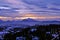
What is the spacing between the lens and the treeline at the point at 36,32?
4.36 meters

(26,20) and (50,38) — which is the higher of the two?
(26,20)

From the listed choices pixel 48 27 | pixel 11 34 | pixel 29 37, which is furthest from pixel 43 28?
pixel 11 34

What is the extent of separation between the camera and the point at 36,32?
4.45 meters

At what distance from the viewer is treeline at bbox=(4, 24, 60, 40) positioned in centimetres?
A: 436

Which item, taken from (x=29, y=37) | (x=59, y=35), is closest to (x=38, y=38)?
(x=29, y=37)

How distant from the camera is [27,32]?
4.56 metres

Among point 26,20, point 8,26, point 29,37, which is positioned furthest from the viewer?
point 26,20

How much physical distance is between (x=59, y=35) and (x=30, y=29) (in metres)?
0.68

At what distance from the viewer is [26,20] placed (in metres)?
5.05

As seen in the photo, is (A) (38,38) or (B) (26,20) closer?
(A) (38,38)

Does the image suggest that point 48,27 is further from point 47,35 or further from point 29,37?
point 29,37

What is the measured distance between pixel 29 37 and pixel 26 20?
2.72ft

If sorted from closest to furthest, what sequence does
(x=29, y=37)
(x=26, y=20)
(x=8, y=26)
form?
(x=29, y=37), (x=8, y=26), (x=26, y=20)

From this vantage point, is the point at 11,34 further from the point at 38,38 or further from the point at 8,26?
the point at 38,38
